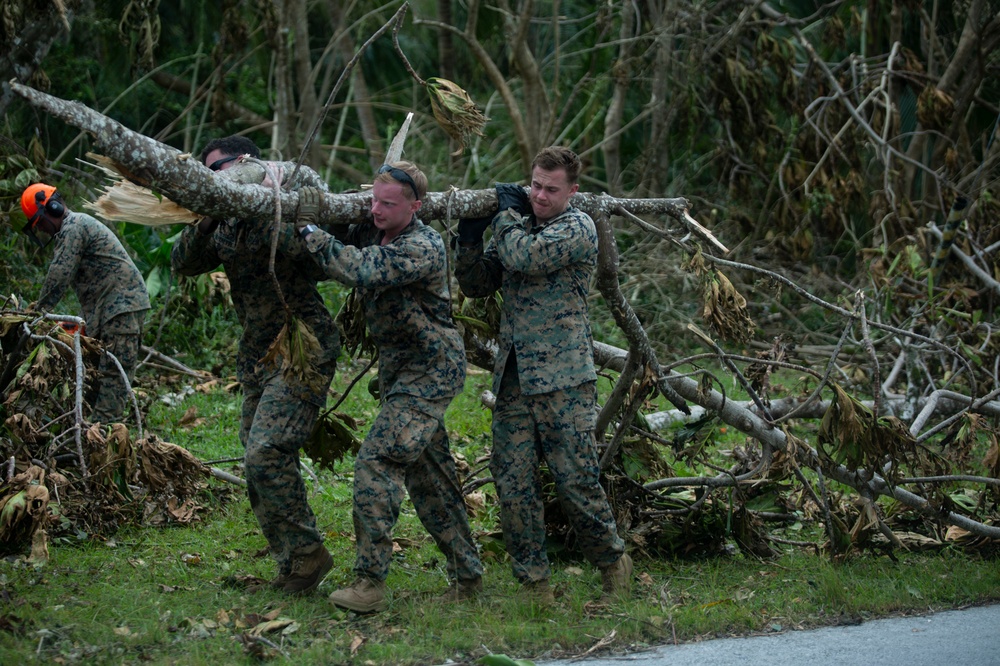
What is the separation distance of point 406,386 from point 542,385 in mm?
659

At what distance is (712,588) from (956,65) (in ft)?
27.9

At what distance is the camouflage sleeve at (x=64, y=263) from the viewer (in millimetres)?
7234

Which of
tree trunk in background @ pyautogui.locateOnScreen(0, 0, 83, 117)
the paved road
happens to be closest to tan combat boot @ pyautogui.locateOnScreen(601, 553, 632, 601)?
the paved road

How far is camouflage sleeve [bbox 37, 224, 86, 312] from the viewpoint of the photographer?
7234 mm

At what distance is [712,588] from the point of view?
18.2ft

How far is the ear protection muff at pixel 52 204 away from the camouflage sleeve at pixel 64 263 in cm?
11

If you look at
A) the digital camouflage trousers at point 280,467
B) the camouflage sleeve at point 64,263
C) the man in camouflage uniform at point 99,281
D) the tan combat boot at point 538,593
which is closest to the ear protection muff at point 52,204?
the man in camouflage uniform at point 99,281

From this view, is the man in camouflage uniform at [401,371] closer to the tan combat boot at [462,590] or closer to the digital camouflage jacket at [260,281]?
the tan combat boot at [462,590]

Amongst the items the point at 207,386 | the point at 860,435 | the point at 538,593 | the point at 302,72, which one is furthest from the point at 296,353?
the point at 302,72

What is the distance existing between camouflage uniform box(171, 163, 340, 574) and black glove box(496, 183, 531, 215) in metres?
0.91

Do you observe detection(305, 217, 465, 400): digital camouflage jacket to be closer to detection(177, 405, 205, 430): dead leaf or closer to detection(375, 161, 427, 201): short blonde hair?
detection(375, 161, 427, 201): short blonde hair

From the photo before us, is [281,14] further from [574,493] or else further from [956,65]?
[574,493]

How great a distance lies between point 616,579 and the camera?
5293 millimetres

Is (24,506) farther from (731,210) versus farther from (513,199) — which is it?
(731,210)
